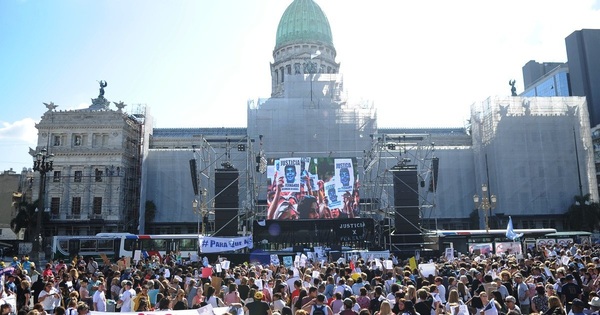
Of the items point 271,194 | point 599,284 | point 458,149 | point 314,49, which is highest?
point 314,49

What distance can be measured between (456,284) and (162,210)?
50.8 meters

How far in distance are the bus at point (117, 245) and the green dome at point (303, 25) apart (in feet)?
172

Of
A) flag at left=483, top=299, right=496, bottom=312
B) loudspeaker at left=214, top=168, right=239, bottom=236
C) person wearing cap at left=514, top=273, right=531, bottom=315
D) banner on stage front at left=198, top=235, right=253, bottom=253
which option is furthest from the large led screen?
flag at left=483, top=299, right=496, bottom=312

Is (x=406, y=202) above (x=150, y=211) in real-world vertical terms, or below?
below

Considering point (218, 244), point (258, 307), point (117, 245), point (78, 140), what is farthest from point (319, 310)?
point (78, 140)

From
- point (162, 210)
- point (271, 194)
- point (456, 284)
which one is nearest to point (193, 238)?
point (271, 194)

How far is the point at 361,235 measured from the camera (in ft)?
103

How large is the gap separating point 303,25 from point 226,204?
5761 centimetres

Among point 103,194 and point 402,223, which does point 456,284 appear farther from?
point 103,194

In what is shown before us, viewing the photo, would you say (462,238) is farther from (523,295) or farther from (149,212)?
(149,212)

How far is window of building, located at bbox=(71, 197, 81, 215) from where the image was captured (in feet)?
185

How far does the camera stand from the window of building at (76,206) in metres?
56.3

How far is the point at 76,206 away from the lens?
5653cm

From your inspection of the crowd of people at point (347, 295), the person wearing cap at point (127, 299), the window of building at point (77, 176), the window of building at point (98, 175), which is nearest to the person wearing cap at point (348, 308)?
the crowd of people at point (347, 295)
